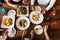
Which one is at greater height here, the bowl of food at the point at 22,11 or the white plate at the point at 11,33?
the bowl of food at the point at 22,11

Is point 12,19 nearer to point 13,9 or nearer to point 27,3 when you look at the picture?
point 13,9

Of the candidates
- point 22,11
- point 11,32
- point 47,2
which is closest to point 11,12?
point 22,11

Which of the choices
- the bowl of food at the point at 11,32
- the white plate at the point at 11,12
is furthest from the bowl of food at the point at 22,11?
the bowl of food at the point at 11,32

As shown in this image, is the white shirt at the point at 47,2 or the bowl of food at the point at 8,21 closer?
the bowl of food at the point at 8,21

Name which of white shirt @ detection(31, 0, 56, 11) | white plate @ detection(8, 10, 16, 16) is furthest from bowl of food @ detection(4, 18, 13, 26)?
white shirt @ detection(31, 0, 56, 11)

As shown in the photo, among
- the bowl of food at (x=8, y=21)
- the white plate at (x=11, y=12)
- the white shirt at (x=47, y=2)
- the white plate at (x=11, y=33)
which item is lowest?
the white plate at (x=11, y=33)

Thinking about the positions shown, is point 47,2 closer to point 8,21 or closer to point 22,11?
point 22,11

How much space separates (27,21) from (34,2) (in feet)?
0.89

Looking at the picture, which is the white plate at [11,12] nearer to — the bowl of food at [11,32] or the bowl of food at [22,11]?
the bowl of food at [22,11]

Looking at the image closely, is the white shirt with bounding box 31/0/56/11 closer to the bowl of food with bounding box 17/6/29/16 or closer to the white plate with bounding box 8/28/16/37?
the bowl of food with bounding box 17/6/29/16

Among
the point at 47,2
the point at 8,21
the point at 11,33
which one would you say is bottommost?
the point at 11,33

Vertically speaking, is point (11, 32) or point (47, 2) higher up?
point (47, 2)

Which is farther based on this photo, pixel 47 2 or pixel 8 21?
pixel 47 2

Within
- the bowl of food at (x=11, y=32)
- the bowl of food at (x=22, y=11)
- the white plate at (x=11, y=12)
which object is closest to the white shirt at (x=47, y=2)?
the bowl of food at (x=22, y=11)
